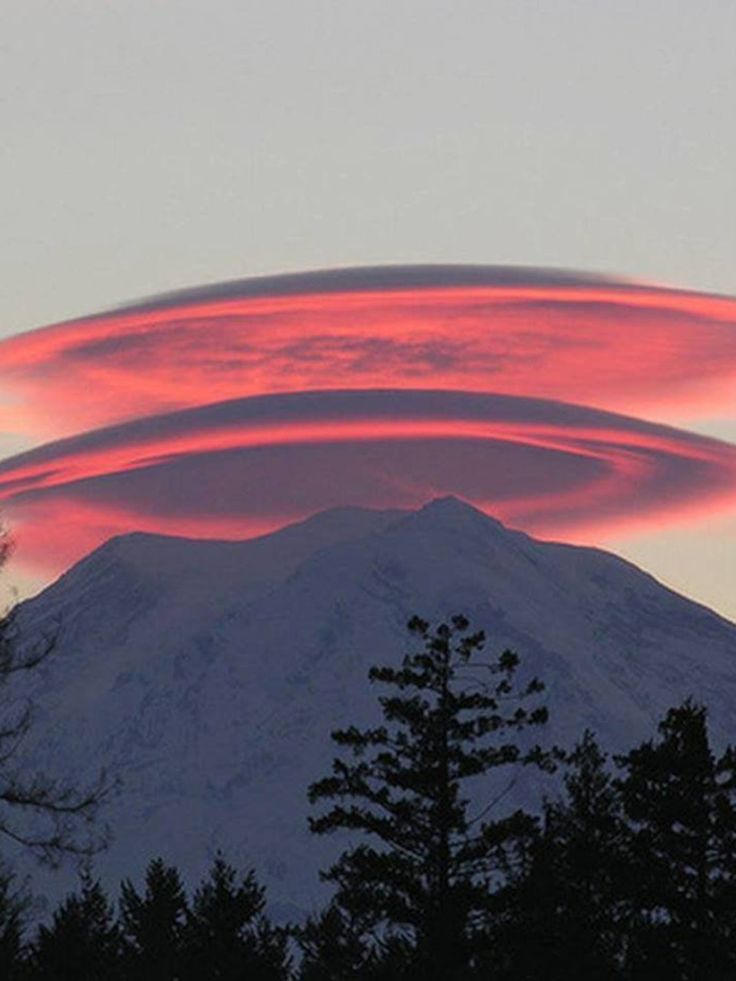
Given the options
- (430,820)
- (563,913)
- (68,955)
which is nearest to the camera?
(430,820)

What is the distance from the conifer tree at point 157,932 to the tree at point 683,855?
34414 mm

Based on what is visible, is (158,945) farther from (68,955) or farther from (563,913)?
(563,913)

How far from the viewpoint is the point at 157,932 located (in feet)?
333

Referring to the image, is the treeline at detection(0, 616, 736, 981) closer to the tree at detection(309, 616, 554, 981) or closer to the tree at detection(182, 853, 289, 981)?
the tree at detection(309, 616, 554, 981)

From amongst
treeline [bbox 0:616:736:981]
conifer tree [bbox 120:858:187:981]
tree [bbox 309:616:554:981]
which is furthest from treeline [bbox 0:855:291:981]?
tree [bbox 309:616:554:981]

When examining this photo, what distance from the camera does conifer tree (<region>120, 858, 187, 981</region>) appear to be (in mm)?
95250

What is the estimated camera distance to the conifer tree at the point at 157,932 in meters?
95.2

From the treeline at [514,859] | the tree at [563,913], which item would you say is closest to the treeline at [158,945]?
the treeline at [514,859]

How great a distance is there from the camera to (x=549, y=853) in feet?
234

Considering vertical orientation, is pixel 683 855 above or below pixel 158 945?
below

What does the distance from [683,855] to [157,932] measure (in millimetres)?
45121

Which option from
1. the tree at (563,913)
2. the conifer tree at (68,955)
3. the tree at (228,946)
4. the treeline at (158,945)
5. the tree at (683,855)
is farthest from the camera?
the tree at (228,946)

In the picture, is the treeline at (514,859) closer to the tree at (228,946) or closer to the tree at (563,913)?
the tree at (563,913)

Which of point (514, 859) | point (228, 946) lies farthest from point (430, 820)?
point (228, 946)
